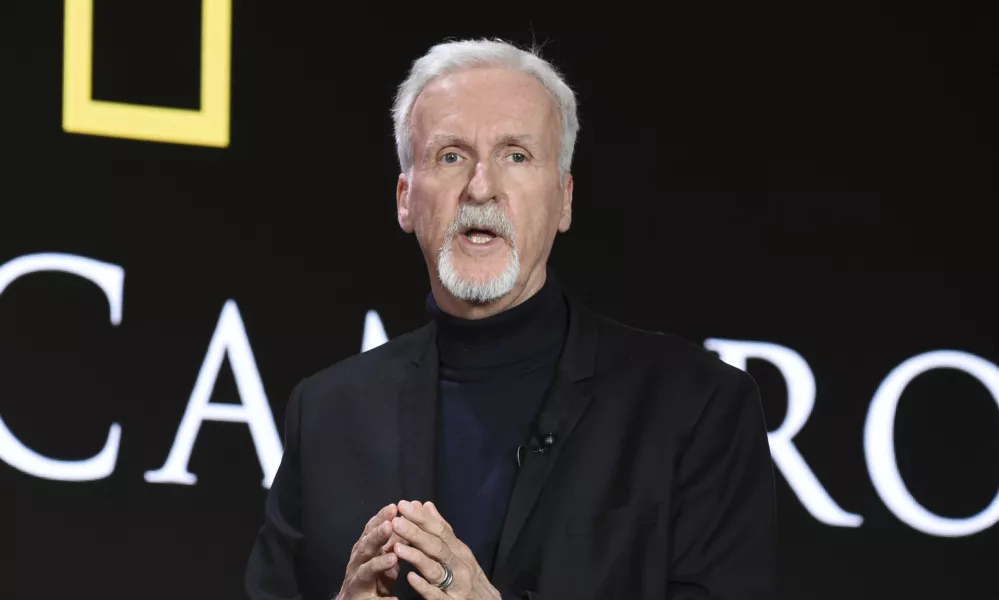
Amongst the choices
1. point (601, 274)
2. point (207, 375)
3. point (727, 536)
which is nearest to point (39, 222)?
point (207, 375)

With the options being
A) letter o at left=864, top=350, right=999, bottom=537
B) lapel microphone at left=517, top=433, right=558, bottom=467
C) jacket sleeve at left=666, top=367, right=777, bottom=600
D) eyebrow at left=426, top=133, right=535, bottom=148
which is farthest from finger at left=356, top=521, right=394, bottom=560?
letter o at left=864, top=350, right=999, bottom=537

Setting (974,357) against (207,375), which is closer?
(207,375)

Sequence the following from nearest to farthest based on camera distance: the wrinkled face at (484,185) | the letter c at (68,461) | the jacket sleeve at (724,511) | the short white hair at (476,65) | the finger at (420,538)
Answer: the finger at (420,538) → the jacket sleeve at (724,511) → the wrinkled face at (484,185) → the short white hair at (476,65) → the letter c at (68,461)

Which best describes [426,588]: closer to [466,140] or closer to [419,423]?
[419,423]

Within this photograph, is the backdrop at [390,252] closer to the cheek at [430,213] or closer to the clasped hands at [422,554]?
the cheek at [430,213]

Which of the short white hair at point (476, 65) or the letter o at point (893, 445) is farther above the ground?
the short white hair at point (476, 65)

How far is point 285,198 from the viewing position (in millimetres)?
3314

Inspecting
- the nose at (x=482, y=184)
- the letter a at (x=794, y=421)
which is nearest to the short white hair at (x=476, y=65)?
the nose at (x=482, y=184)

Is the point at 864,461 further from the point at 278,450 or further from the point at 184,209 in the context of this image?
the point at 184,209

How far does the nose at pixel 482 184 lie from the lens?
6.68ft

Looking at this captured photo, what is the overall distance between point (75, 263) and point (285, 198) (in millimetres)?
536

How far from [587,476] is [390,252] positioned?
1.58 meters

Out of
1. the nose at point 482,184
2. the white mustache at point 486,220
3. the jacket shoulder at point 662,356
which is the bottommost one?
the jacket shoulder at point 662,356

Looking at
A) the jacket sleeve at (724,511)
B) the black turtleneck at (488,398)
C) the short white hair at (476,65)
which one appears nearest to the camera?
the jacket sleeve at (724,511)
